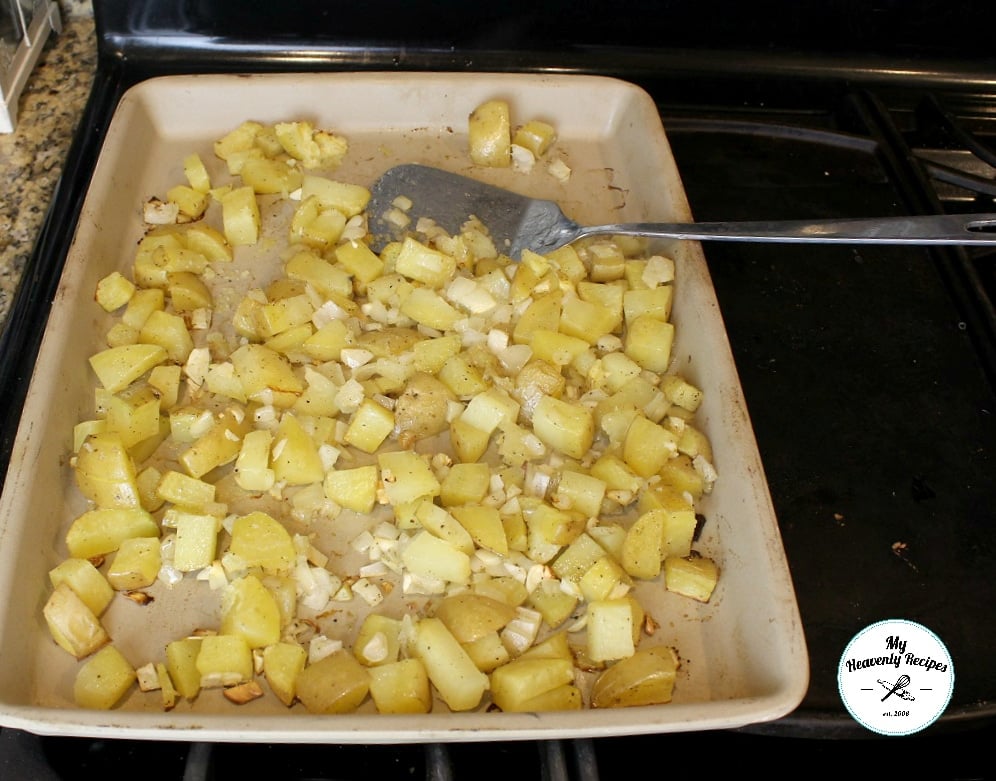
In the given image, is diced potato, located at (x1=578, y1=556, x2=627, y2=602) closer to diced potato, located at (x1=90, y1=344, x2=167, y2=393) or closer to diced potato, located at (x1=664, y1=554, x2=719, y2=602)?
diced potato, located at (x1=664, y1=554, x2=719, y2=602)

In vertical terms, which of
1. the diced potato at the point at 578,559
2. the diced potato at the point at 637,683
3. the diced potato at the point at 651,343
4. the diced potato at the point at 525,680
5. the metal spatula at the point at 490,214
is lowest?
the diced potato at the point at 637,683

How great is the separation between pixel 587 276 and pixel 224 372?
0.50 metres

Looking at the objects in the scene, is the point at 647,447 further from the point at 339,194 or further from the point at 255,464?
the point at 339,194

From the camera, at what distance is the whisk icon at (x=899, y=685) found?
0.92m

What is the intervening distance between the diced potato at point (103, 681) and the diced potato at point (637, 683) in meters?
0.45

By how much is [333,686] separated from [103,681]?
0.22 metres

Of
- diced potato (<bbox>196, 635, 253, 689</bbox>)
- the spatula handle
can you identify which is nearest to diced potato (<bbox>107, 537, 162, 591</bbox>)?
diced potato (<bbox>196, 635, 253, 689</bbox>)

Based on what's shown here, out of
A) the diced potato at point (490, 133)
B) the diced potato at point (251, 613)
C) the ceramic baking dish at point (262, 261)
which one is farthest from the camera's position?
the diced potato at point (490, 133)

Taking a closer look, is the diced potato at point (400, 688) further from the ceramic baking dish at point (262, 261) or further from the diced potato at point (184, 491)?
the diced potato at point (184, 491)

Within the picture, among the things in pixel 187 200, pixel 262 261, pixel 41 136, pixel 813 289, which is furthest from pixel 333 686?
pixel 41 136

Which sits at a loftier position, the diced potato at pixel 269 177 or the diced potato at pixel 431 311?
the diced potato at pixel 269 177

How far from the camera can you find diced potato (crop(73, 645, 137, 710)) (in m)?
0.87

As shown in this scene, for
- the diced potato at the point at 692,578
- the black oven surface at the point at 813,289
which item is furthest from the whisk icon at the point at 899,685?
the diced potato at the point at 692,578

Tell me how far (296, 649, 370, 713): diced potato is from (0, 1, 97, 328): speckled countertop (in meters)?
0.63
